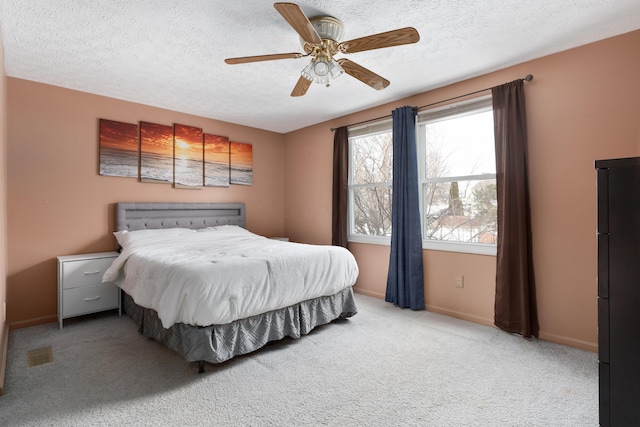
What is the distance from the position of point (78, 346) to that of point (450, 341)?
327 cm

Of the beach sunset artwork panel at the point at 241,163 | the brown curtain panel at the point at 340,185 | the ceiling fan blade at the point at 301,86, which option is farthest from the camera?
the beach sunset artwork panel at the point at 241,163

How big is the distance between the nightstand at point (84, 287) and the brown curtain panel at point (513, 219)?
4.02m

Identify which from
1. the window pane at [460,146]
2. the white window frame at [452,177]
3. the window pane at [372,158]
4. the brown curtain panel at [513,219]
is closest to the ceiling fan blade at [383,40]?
the brown curtain panel at [513,219]

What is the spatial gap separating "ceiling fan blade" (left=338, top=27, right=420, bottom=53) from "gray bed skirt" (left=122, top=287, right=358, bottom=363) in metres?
2.12

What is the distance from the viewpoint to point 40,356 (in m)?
2.56

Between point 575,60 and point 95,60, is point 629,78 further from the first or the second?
point 95,60

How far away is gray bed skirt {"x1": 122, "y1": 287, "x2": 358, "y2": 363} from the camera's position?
7.34ft

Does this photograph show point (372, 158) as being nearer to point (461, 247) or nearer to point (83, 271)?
point (461, 247)

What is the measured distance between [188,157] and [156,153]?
0.41 m

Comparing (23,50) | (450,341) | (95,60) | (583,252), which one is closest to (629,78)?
(583,252)

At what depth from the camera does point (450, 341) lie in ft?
9.20

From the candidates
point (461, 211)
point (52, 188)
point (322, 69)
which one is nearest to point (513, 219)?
point (461, 211)

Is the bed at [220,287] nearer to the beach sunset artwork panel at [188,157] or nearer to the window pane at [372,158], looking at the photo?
the beach sunset artwork panel at [188,157]

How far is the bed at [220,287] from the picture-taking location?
223 centimetres
